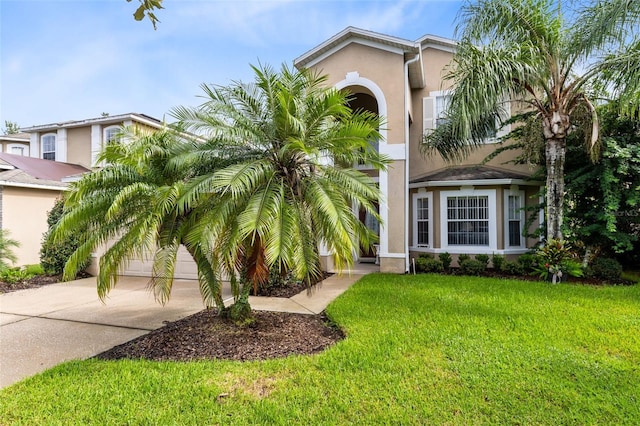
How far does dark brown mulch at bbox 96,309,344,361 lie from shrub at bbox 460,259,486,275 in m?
6.73

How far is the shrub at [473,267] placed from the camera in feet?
38.5

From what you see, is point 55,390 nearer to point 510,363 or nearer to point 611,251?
point 510,363

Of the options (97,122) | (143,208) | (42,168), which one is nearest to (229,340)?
(143,208)

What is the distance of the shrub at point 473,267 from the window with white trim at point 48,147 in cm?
2066

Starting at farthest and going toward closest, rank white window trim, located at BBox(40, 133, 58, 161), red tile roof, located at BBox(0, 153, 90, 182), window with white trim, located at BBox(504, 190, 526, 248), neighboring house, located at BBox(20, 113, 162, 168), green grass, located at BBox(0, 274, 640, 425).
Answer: white window trim, located at BBox(40, 133, 58, 161) → neighboring house, located at BBox(20, 113, 162, 168) → red tile roof, located at BBox(0, 153, 90, 182) → window with white trim, located at BBox(504, 190, 526, 248) → green grass, located at BBox(0, 274, 640, 425)

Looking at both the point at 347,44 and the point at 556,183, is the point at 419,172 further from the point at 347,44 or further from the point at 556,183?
the point at 347,44

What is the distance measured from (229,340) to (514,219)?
11.1 metres

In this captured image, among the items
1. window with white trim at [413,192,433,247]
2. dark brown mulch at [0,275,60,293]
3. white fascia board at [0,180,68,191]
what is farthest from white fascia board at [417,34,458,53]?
dark brown mulch at [0,275,60,293]

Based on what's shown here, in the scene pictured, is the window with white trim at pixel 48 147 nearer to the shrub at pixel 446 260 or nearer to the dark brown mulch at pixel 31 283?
the dark brown mulch at pixel 31 283

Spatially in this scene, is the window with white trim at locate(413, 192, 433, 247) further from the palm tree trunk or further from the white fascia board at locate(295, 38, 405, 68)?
the white fascia board at locate(295, 38, 405, 68)

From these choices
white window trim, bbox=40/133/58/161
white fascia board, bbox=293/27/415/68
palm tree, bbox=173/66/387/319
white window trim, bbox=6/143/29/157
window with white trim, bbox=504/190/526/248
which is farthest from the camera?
white window trim, bbox=6/143/29/157

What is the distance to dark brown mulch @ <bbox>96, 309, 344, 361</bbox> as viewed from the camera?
5316 mm

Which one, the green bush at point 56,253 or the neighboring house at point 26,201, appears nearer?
the green bush at point 56,253

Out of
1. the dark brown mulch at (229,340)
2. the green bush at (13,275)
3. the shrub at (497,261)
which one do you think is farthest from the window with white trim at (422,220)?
the green bush at (13,275)
